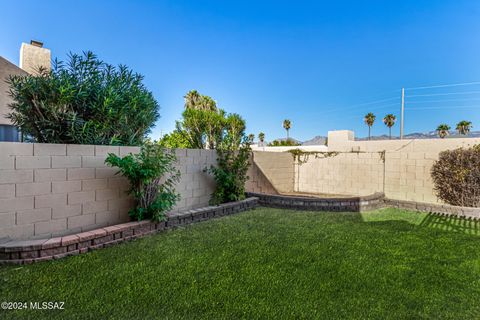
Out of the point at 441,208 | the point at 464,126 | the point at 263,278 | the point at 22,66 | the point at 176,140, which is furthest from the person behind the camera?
the point at 464,126

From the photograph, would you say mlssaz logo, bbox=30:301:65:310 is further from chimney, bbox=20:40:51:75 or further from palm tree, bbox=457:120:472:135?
palm tree, bbox=457:120:472:135

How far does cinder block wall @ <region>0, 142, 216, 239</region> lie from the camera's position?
316cm

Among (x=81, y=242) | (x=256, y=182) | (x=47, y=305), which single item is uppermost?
(x=256, y=182)

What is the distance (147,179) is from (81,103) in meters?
1.84

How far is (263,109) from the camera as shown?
16.4m

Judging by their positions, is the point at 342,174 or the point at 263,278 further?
the point at 342,174

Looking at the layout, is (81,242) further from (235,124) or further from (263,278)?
(235,124)

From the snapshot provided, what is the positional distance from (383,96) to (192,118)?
1321 cm

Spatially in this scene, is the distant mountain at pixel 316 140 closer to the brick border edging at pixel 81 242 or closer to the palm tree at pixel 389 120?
the palm tree at pixel 389 120

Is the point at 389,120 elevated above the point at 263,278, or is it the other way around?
the point at 389,120

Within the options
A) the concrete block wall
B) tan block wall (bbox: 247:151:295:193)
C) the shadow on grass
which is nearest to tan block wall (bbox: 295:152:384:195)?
the concrete block wall

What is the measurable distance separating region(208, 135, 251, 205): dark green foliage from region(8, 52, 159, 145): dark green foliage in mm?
2083

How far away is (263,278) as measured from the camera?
106 inches

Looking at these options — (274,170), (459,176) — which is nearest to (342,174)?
(274,170)
